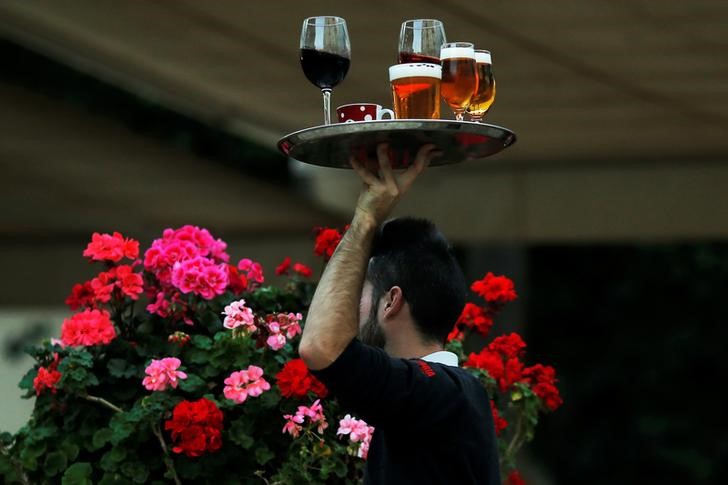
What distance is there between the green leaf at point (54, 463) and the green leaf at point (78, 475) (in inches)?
2.5

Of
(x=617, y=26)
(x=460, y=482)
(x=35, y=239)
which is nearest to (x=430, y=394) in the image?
(x=460, y=482)

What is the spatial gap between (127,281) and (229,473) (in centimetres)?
58

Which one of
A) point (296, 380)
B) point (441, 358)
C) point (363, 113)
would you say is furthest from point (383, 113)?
point (296, 380)

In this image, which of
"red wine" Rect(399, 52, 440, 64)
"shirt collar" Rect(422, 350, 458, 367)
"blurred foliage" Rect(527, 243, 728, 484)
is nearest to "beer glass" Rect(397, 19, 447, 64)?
"red wine" Rect(399, 52, 440, 64)

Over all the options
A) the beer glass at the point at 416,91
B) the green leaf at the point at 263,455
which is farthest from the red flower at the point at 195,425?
the beer glass at the point at 416,91

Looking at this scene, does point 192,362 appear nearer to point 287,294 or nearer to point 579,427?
point 287,294

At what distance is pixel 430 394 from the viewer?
8.43 feet

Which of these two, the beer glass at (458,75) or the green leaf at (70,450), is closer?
the beer glass at (458,75)

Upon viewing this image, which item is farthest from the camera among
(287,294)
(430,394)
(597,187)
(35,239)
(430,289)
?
(35,239)

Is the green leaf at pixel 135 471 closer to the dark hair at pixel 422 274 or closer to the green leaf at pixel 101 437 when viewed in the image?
the green leaf at pixel 101 437

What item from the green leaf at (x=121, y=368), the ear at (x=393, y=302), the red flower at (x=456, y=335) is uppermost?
the ear at (x=393, y=302)

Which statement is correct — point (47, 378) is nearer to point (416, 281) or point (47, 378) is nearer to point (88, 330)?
point (88, 330)

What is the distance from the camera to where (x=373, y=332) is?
2.83 metres

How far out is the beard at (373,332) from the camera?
281 centimetres
